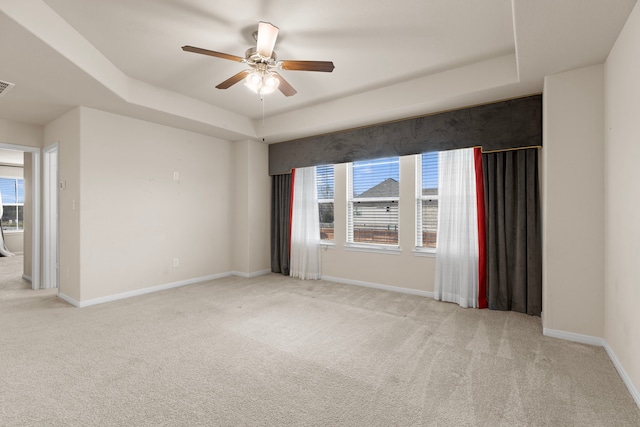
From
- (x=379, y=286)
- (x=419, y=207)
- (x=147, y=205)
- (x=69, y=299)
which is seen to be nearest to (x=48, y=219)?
(x=69, y=299)

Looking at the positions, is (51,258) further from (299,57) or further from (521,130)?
→ (521,130)

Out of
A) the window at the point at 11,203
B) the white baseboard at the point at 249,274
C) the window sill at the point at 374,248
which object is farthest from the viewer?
the window at the point at 11,203

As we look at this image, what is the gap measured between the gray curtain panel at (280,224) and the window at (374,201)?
1.22 m

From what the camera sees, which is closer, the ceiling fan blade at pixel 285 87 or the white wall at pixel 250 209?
the ceiling fan blade at pixel 285 87

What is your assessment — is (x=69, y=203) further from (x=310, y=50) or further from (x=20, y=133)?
(x=310, y=50)

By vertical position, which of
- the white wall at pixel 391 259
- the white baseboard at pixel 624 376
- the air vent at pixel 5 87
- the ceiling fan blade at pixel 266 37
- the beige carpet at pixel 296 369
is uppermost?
the ceiling fan blade at pixel 266 37

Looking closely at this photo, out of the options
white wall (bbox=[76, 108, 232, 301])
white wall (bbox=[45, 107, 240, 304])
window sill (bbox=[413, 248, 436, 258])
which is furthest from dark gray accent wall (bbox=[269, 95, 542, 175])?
white wall (bbox=[45, 107, 240, 304])

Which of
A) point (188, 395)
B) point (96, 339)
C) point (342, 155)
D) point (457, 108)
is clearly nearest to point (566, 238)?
point (457, 108)

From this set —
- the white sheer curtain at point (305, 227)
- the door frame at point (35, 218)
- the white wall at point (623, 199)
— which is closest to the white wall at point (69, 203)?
the door frame at point (35, 218)

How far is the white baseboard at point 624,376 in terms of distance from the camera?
1920 mm

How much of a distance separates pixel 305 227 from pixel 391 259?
1.61 meters

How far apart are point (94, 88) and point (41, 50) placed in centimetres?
76

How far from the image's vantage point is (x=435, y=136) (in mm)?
3957

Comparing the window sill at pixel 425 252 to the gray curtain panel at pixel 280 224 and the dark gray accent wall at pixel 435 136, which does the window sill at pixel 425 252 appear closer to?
the dark gray accent wall at pixel 435 136
